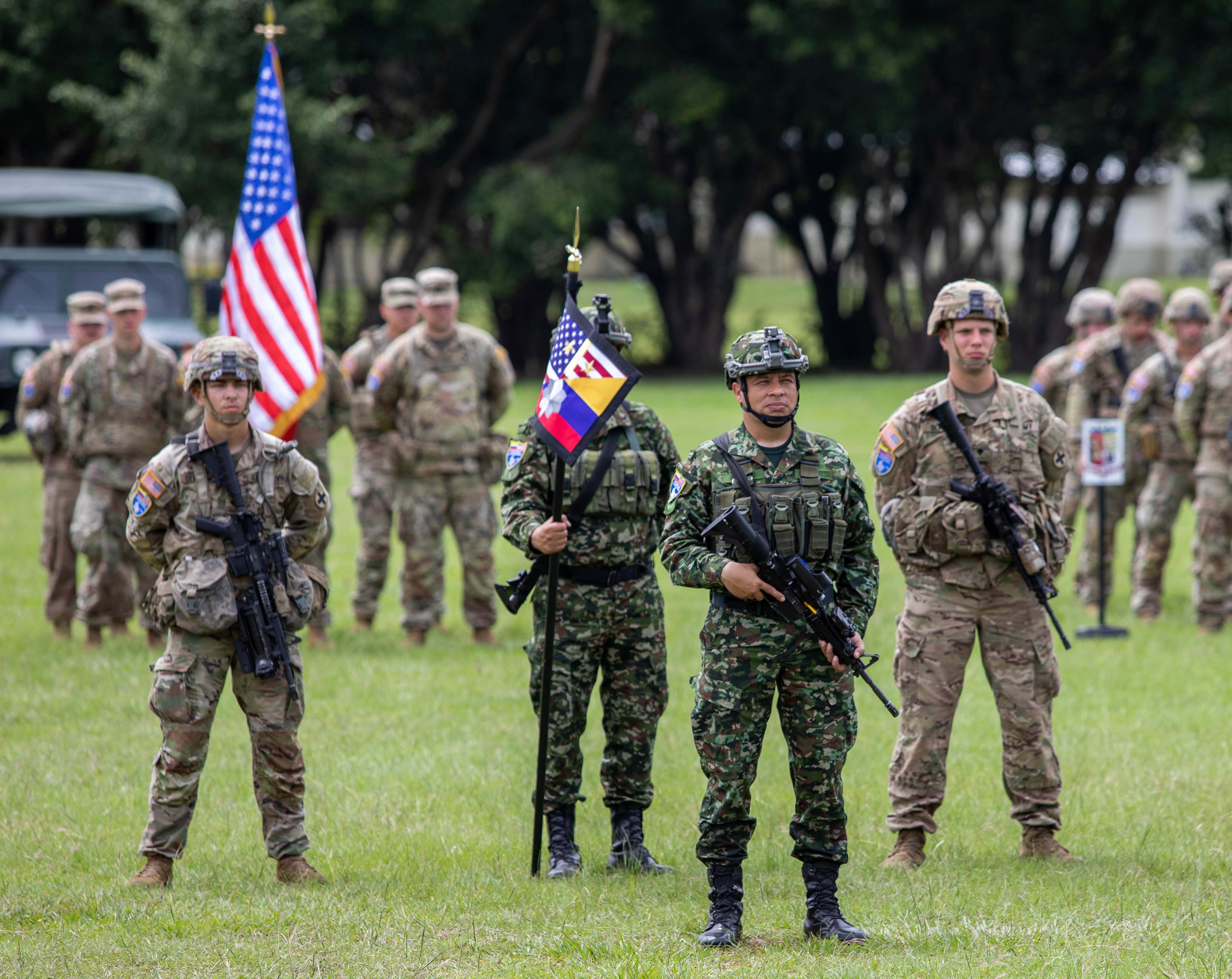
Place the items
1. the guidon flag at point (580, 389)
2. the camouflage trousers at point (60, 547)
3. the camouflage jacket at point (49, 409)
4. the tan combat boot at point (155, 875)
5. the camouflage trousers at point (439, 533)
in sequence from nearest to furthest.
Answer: the guidon flag at point (580, 389), the tan combat boot at point (155, 875), the camouflage trousers at point (439, 533), the camouflage jacket at point (49, 409), the camouflage trousers at point (60, 547)

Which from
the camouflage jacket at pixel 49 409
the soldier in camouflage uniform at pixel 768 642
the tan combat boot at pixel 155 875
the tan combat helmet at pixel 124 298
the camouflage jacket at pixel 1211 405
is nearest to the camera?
the soldier in camouflage uniform at pixel 768 642

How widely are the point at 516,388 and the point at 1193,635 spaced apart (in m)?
22.9

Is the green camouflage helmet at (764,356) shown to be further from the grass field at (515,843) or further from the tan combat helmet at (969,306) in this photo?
the grass field at (515,843)

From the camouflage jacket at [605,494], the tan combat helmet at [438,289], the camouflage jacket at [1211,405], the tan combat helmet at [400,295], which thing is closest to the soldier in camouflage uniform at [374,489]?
the tan combat helmet at [400,295]

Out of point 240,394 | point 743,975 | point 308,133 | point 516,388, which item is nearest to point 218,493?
point 240,394

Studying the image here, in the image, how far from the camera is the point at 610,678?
716 centimetres

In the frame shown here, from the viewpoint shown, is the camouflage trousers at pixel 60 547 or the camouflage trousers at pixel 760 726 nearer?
the camouflage trousers at pixel 760 726

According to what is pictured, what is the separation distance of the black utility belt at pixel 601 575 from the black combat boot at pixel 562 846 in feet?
3.38

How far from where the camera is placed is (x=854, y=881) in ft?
22.7

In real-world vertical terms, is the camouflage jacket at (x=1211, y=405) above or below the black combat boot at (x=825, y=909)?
above

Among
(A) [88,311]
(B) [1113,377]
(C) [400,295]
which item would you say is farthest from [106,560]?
(B) [1113,377]

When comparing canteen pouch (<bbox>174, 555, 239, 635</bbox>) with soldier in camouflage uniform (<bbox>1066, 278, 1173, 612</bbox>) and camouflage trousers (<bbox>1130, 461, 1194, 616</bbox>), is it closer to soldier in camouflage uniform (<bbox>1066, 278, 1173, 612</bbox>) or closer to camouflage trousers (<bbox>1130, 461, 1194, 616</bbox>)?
soldier in camouflage uniform (<bbox>1066, 278, 1173, 612</bbox>)

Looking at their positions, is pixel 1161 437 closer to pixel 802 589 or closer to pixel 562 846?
pixel 562 846

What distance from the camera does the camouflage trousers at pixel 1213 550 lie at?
38.9ft
